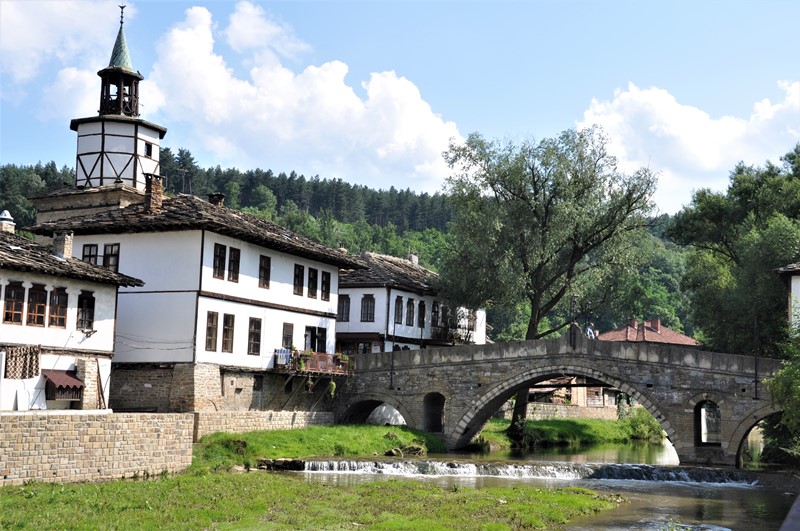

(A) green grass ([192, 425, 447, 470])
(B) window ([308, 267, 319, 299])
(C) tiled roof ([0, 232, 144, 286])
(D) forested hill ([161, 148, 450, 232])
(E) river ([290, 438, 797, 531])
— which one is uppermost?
(D) forested hill ([161, 148, 450, 232])

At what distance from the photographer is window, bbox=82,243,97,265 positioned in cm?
3481

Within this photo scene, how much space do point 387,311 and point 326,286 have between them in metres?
6.32

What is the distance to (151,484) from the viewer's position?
2256 cm

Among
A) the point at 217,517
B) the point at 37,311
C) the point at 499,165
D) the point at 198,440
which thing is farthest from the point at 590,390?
the point at 217,517

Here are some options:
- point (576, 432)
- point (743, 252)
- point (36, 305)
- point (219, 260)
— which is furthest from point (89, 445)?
point (576, 432)

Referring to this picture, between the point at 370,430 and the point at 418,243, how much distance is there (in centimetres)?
8275

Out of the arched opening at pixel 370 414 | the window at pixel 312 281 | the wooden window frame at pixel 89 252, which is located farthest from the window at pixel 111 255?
the arched opening at pixel 370 414

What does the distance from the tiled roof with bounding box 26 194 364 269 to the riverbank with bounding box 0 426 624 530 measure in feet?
26.7

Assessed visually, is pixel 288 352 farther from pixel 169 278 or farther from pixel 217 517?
pixel 217 517

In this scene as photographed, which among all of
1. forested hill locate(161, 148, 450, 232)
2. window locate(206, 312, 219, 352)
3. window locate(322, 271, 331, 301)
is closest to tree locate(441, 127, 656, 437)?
window locate(322, 271, 331, 301)

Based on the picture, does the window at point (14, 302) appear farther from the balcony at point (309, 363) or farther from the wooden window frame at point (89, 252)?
the balcony at point (309, 363)

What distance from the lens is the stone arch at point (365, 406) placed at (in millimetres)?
39719

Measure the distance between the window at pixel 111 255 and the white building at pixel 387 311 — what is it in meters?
14.5

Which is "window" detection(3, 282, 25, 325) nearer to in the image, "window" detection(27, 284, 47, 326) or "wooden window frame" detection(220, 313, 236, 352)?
"window" detection(27, 284, 47, 326)
